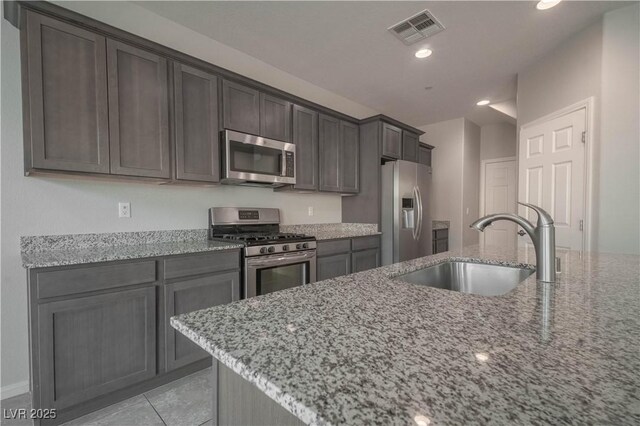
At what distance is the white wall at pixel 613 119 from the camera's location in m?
2.29

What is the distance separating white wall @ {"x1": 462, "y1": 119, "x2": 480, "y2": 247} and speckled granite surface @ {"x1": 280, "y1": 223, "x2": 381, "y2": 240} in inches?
89.0

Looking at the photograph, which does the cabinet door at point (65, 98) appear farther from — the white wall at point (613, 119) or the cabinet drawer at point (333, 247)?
the white wall at point (613, 119)

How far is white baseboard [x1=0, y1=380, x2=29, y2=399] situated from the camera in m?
1.73

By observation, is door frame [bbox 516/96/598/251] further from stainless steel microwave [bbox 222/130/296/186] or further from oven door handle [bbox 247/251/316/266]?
stainless steel microwave [bbox 222/130/296/186]

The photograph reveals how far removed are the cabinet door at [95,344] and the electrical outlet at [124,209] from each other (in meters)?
0.73

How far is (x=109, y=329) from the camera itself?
1653 millimetres

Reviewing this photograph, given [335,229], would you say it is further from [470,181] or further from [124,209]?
[470,181]

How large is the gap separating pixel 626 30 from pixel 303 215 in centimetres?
336

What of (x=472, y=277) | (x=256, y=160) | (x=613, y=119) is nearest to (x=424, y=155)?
(x=613, y=119)

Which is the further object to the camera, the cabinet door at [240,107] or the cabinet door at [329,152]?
the cabinet door at [329,152]

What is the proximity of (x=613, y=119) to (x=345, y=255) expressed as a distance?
8.80 ft

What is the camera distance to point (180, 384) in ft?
6.26

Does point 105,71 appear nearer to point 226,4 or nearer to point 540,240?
point 226,4

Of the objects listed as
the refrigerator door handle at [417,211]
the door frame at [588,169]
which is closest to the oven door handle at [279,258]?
the refrigerator door handle at [417,211]
